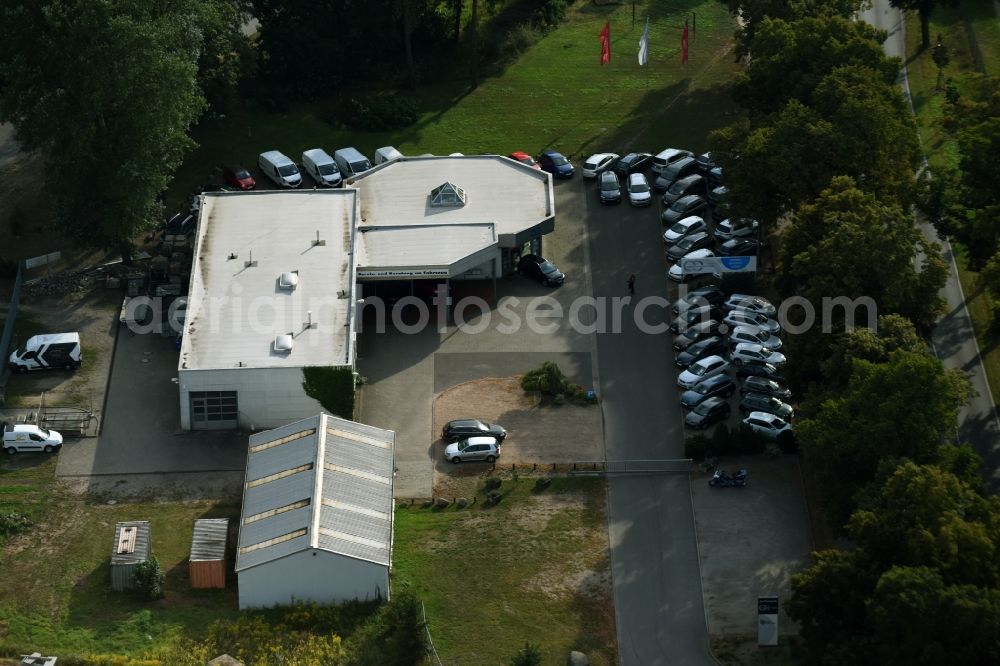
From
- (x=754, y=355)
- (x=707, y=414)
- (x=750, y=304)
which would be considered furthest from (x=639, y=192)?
(x=707, y=414)

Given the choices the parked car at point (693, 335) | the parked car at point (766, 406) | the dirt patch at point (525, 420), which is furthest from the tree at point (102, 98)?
the parked car at point (766, 406)

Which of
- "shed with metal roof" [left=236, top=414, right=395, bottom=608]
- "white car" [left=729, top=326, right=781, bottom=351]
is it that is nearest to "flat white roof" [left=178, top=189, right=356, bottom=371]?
"shed with metal roof" [left=236, top=414, right=395, bottom=608]

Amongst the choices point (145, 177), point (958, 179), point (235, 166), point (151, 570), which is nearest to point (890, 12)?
point (958, 179)

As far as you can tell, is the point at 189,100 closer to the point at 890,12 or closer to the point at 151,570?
the point at 151,570

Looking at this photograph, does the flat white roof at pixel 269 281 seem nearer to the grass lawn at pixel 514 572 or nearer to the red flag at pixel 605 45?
the grass lawn at pixel 514 572

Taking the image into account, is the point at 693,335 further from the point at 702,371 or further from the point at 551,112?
the point at 551,112

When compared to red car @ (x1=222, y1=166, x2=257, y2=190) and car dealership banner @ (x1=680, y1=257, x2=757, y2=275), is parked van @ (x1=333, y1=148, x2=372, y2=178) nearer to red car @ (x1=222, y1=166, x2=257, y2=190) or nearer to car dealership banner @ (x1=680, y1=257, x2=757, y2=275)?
A: red car @ (x1=222, y1=166, x2=257, y2=190)
